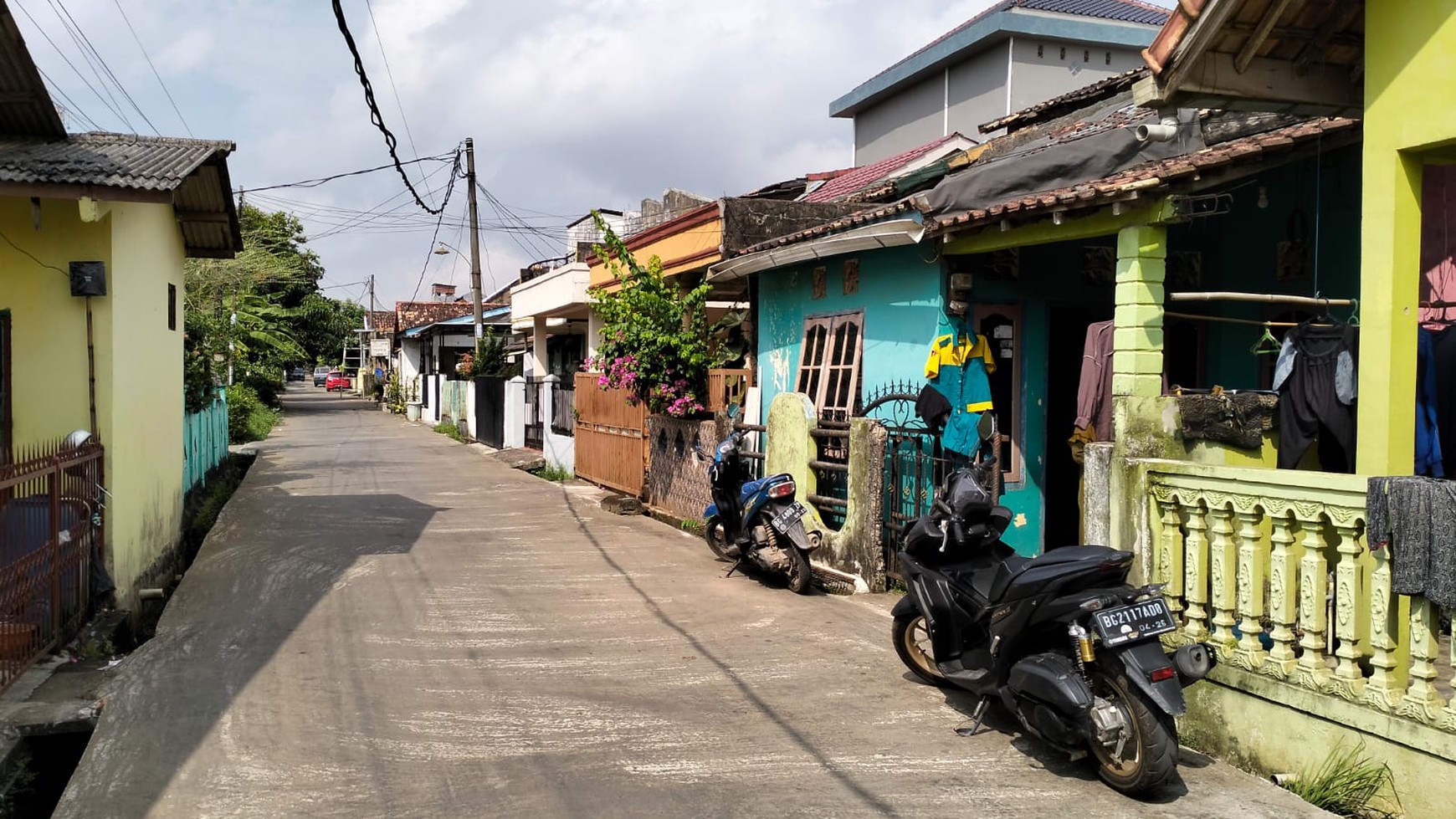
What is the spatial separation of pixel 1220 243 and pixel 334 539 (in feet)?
30.1

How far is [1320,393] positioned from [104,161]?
327 inches

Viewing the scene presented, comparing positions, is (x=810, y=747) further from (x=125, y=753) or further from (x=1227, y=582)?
(x=125, y=753)

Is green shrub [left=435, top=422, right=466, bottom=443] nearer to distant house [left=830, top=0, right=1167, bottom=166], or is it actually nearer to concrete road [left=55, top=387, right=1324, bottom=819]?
distant house [left=830, top=0, right=1167, bottom=166]

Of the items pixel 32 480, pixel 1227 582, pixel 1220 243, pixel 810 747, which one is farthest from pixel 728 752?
pixel 1220 243

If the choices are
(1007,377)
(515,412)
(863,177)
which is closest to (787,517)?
(1007,377)

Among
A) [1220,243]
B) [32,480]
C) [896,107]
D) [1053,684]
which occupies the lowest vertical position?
[1053,684]

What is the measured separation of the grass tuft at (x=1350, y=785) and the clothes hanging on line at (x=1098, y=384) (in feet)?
11.9

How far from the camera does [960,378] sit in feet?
28.6

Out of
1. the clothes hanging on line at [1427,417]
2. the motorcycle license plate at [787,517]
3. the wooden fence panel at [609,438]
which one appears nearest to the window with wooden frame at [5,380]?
the motorcycle license plate at [787,517]

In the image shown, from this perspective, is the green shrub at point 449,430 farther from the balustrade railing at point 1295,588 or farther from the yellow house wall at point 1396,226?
the yellow house wall at point 1396,226

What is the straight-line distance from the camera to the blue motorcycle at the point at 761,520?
28.2 feet

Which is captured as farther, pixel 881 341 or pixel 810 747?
pixel 881 341

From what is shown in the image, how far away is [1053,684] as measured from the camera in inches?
178

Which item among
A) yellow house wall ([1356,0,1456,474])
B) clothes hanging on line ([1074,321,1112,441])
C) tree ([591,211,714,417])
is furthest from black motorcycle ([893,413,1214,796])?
tree ([591,211,714,417])
